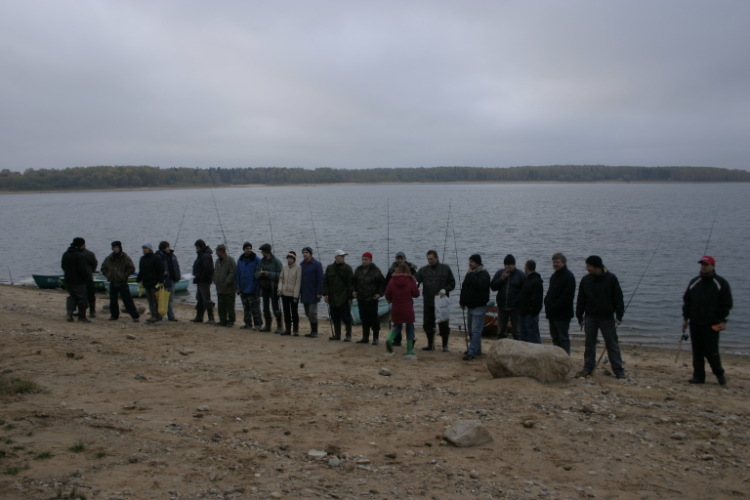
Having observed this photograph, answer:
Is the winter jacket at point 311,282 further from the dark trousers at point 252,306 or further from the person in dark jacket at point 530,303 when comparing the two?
the person in dark jacket at point 530,303

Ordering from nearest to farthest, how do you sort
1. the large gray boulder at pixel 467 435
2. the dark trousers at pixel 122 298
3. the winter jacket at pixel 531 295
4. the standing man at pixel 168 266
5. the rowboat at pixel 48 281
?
1. the large gray boulder at pixel 467 435
2. the winter jacket at pixel 531 295
3. the dark trousers at pixel 122 298
4. the standing man at pixel 168 266
5. the rowboat at pixel 48 281

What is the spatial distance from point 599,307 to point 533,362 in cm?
137

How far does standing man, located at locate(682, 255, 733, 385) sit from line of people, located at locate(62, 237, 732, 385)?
0.01 m

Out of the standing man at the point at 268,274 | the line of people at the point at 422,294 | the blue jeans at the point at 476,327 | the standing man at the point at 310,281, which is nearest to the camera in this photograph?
the line of people at the point at 422,294

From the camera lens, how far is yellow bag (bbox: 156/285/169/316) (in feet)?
43.7

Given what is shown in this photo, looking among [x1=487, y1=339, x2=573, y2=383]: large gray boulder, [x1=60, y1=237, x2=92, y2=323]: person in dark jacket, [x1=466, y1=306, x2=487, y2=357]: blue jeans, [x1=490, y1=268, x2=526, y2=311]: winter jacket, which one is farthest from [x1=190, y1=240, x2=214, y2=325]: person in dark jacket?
[x1=487, y1=339, x2=573, y2=383]: large gray boulder

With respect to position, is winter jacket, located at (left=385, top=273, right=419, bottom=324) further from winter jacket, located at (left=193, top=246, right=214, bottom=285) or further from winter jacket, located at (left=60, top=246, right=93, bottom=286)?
winter jacket, located at (left=60, top=246, right=93, bottom=286)

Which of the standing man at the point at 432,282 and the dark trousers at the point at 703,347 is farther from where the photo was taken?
the standing man at the point at 432,282

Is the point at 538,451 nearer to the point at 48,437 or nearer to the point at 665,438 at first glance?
the point at 665,438

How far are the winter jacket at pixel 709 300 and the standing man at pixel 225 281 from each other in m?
8.56

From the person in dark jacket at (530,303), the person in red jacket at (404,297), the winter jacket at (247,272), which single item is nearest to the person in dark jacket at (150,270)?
the winter jacket at (247,272)

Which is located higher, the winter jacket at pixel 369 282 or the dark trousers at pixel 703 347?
the winter jacket at pixel 369 282

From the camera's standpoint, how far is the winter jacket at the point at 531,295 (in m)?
9.64

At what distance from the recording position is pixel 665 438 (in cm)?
637
